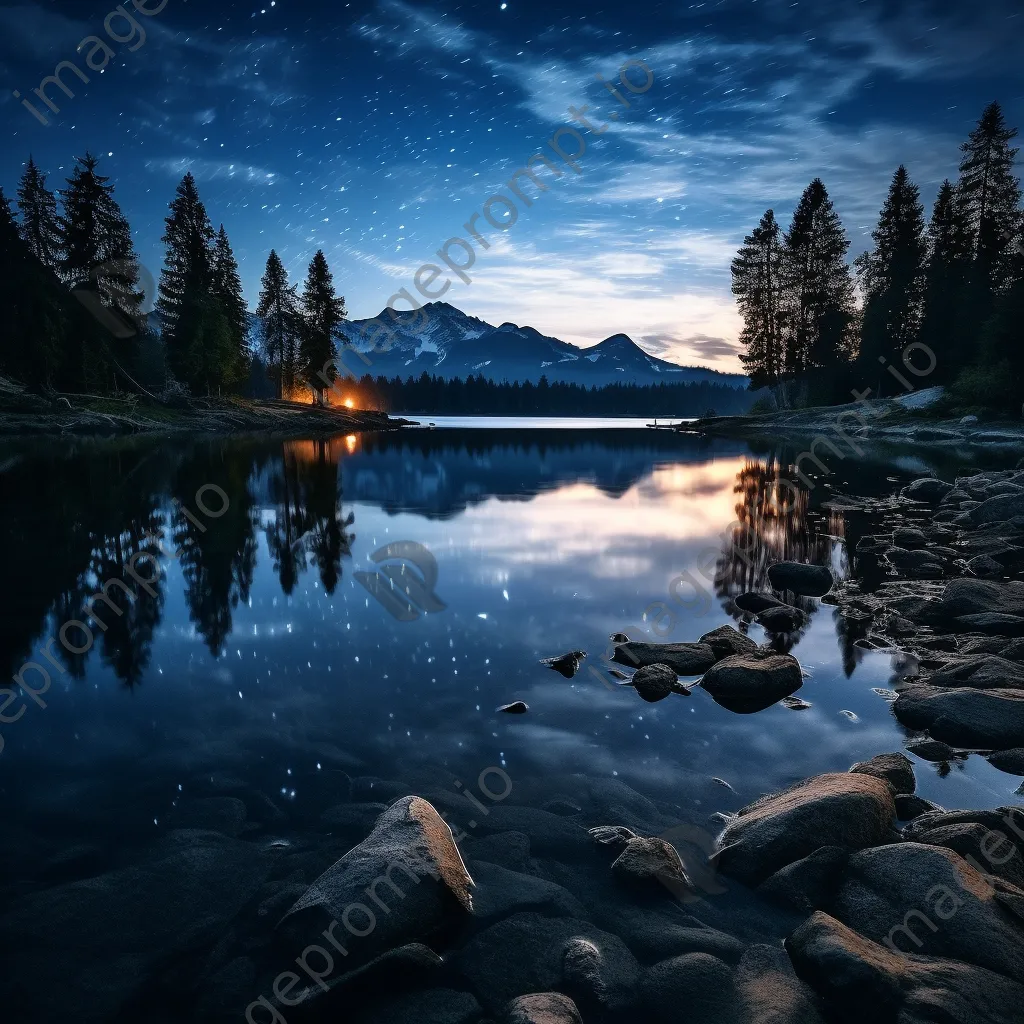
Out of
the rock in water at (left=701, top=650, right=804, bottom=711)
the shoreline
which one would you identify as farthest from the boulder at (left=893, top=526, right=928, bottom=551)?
the shoreline

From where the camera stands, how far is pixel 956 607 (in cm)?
1034

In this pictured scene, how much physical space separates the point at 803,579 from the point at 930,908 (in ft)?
30.6

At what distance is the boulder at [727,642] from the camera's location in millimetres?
8906

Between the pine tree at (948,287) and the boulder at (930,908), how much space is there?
197ft

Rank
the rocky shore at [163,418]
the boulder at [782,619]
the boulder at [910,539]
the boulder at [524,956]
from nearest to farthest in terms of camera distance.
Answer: the boulder at [524,956] < the boulder at [782,619] < the boulder at [910,539] < the rocky shore at [163,418]

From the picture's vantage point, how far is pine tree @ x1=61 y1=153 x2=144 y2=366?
58688 mm

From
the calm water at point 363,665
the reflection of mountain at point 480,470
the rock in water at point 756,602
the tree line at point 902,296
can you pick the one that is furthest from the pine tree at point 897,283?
the rock in water at point 756,602

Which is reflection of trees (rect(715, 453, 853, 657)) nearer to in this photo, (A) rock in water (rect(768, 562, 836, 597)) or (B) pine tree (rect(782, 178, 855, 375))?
(A) rock in water (rect(768, 562, 836, 597))

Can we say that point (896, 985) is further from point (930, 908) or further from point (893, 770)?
point (893, 770)

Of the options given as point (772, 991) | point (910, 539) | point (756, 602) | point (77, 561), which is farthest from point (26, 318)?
point (772, 991)

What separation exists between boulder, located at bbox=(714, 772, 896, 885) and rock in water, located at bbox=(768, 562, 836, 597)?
7.91m

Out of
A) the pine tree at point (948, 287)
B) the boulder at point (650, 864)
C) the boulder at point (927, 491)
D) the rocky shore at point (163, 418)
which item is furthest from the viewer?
the pine tree at point (948, 287)

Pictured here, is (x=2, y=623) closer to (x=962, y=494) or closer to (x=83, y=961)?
(x=83, y=961)

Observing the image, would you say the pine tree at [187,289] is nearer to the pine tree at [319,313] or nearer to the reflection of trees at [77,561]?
the pine tree at [319,313]
